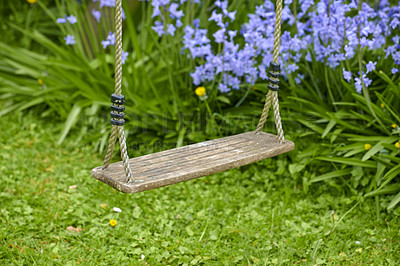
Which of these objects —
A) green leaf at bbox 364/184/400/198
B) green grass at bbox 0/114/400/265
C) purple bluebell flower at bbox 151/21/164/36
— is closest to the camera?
green grass at bbox 0/114/400/265

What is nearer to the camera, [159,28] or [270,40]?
[270,40]

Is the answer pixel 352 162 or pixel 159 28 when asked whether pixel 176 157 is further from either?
pixel 159 28

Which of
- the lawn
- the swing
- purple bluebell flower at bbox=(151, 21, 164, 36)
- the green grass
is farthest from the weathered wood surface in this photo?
purple bluebell flower at bbox=(151, 21, 164, 36)

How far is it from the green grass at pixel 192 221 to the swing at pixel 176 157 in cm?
56

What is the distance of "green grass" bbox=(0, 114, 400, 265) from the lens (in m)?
2.34

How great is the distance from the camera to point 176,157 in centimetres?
212

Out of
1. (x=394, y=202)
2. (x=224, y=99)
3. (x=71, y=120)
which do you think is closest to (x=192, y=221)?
(x=224, y=99)

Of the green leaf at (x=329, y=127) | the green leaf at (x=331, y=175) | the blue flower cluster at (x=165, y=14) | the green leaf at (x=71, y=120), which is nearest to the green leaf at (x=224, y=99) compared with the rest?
the blue flower cluster at (x=165, y=14)

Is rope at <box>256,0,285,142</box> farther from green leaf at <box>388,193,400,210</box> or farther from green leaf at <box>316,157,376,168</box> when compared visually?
green leaf at <box>388,193,400,210</box>

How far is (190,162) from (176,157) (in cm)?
10

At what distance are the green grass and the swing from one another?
557 millimetres

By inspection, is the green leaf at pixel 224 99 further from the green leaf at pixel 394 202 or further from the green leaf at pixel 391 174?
the green leaf at pixel 394 202

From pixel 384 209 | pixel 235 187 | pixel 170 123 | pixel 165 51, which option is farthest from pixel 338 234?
pixel 165 51

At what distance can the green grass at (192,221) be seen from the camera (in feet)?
7.69
